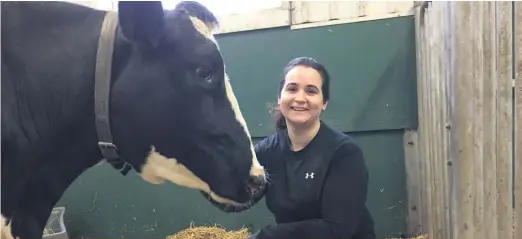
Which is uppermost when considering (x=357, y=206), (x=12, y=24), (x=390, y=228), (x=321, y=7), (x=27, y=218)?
(x=321, y=7)

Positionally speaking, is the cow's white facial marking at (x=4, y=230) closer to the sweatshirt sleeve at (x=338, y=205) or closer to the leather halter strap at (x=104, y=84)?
the leather halter strap at (x=104, y=84)

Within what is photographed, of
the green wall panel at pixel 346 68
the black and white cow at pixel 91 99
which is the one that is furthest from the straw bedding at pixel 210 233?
the black and white cow at pixel 91 99

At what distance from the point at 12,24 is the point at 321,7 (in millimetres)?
2401

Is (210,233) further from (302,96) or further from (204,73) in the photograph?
(204,73)

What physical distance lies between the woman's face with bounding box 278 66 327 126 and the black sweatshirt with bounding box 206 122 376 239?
9 centimetres

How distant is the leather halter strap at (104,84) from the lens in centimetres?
87

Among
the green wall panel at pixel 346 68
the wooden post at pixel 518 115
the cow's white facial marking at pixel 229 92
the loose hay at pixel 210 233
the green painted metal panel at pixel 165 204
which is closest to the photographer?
the cow's white facial marking at pixel 229 92

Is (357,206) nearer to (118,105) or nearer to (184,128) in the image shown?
(184,128)

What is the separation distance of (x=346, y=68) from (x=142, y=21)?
7.47ft

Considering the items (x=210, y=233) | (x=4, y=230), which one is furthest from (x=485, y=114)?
(x=210, y=233)

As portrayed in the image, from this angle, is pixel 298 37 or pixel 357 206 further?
pixel 298 37

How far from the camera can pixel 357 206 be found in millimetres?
1508

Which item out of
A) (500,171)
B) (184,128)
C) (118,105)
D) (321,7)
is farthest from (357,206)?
(321,7)

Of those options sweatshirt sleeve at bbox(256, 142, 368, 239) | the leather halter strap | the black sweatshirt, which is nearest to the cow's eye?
the leather halter strap
